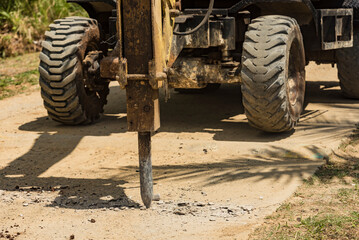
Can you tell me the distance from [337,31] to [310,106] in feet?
3.42

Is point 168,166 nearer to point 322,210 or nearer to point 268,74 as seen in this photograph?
point 268,74

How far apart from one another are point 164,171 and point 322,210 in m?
1.58

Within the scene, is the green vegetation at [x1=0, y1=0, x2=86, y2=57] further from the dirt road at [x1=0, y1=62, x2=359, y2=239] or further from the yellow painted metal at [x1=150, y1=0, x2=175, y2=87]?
the yellow painted metal at [x1=150, y1=0, x2=175, y2=87]

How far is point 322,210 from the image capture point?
4.16 meters

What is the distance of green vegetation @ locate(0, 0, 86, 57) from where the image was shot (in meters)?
13.2

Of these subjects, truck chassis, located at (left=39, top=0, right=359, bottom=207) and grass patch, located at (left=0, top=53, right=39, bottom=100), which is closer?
truck chassis, located at (left=39, top=0, right=359, bottom=207)

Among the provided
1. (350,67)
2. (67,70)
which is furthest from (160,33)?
(350,67)

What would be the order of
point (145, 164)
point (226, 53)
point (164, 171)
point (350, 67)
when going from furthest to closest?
point (350, 67), point (226, 53), point (164, 171), point (145, 164)

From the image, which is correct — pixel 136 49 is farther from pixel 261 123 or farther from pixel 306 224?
pixel 261 123

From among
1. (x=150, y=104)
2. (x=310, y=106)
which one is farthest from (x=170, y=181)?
(x=310, y=106)

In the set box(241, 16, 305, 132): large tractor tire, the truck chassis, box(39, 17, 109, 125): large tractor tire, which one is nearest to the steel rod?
the truck chassis

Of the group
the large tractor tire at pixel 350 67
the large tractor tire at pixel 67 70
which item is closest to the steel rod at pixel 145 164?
the large tractor tire at pixel 67 70

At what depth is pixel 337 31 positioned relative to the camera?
7312 millimetres

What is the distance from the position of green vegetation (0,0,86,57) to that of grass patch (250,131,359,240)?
371 inches
